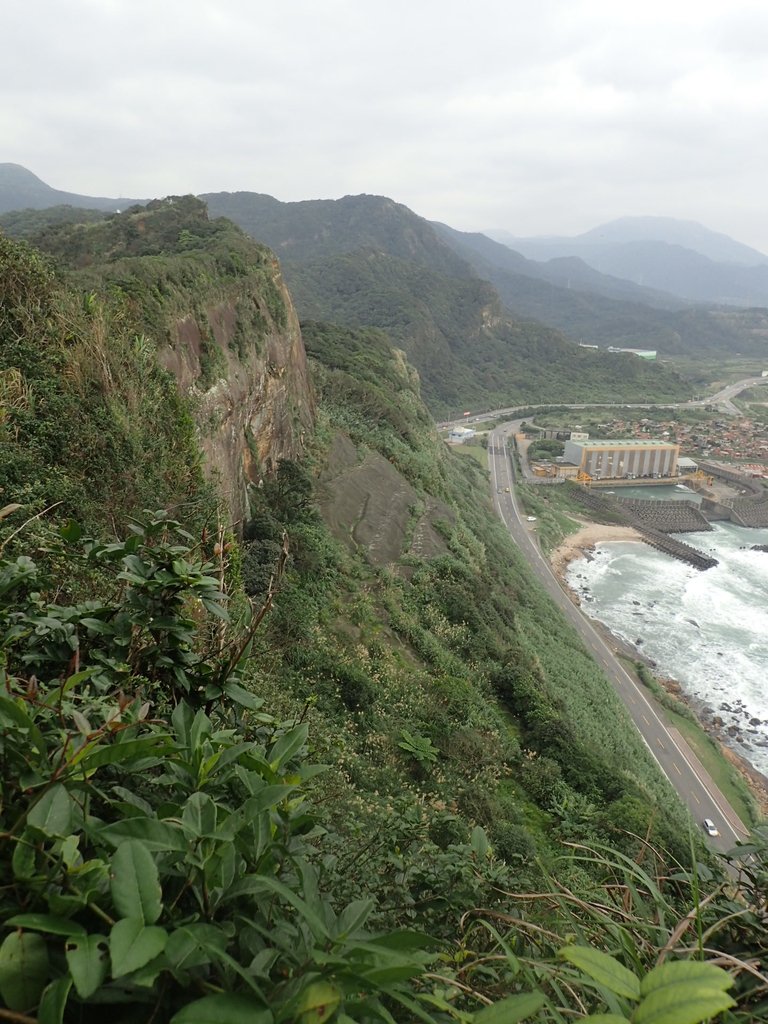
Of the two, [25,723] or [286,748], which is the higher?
[25,723]

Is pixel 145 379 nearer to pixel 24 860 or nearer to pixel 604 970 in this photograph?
pixel 24 860

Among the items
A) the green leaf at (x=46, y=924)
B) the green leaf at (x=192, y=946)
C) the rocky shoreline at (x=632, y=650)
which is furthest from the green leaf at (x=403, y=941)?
the rocky shoreline at (x=632, y=650)

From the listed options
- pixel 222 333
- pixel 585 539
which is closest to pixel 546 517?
pixel 585 539

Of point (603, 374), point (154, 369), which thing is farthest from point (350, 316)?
point (154, 369)

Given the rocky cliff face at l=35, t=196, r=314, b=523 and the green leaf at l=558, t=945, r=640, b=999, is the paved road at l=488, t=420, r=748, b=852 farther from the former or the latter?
the rocky cliff face at l=35, t=196, r=314, b=523

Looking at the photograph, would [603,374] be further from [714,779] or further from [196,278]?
[196,278]

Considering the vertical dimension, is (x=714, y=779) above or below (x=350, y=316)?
below

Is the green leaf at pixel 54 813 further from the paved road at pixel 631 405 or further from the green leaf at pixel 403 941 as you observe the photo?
the paved road at pixel 631 405

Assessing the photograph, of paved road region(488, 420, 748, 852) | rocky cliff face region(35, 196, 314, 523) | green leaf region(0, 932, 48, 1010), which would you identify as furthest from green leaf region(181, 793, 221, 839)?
paved road region(488, 420, 748, 852)
